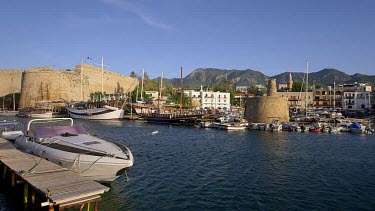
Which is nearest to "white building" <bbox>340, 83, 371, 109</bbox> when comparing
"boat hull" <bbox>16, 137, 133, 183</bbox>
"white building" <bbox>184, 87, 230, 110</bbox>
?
"white building" <bbox>184, 87, 230, 110</bbox>

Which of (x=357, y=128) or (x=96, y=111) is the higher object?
(x=96, y=111)

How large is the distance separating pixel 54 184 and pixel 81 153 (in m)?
2.97

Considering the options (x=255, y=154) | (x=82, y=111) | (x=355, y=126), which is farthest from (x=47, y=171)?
(x=82, y=111)

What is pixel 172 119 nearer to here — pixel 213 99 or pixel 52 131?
pixel 52 131

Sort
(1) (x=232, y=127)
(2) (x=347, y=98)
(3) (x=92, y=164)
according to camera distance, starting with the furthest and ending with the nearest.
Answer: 1. (2) (x=347, y=98)
2. (1) (x=232, y=127)
3. (3) (x=92, y=164)

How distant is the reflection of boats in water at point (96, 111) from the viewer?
6431 centimetres

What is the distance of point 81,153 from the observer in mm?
11930

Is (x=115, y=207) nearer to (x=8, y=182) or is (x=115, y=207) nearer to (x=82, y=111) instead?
(x=8, y=182)

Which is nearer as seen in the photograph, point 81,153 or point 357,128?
point 81,153

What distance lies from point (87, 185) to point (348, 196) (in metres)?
11.2

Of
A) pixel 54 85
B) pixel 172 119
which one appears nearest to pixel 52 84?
pixel 54 85

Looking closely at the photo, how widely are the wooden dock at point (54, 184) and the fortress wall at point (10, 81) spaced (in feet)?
291

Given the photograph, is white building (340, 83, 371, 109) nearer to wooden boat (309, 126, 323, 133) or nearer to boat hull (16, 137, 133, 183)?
wooden boat (309, 126, 323, 133)

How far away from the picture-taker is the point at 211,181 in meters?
15.0
